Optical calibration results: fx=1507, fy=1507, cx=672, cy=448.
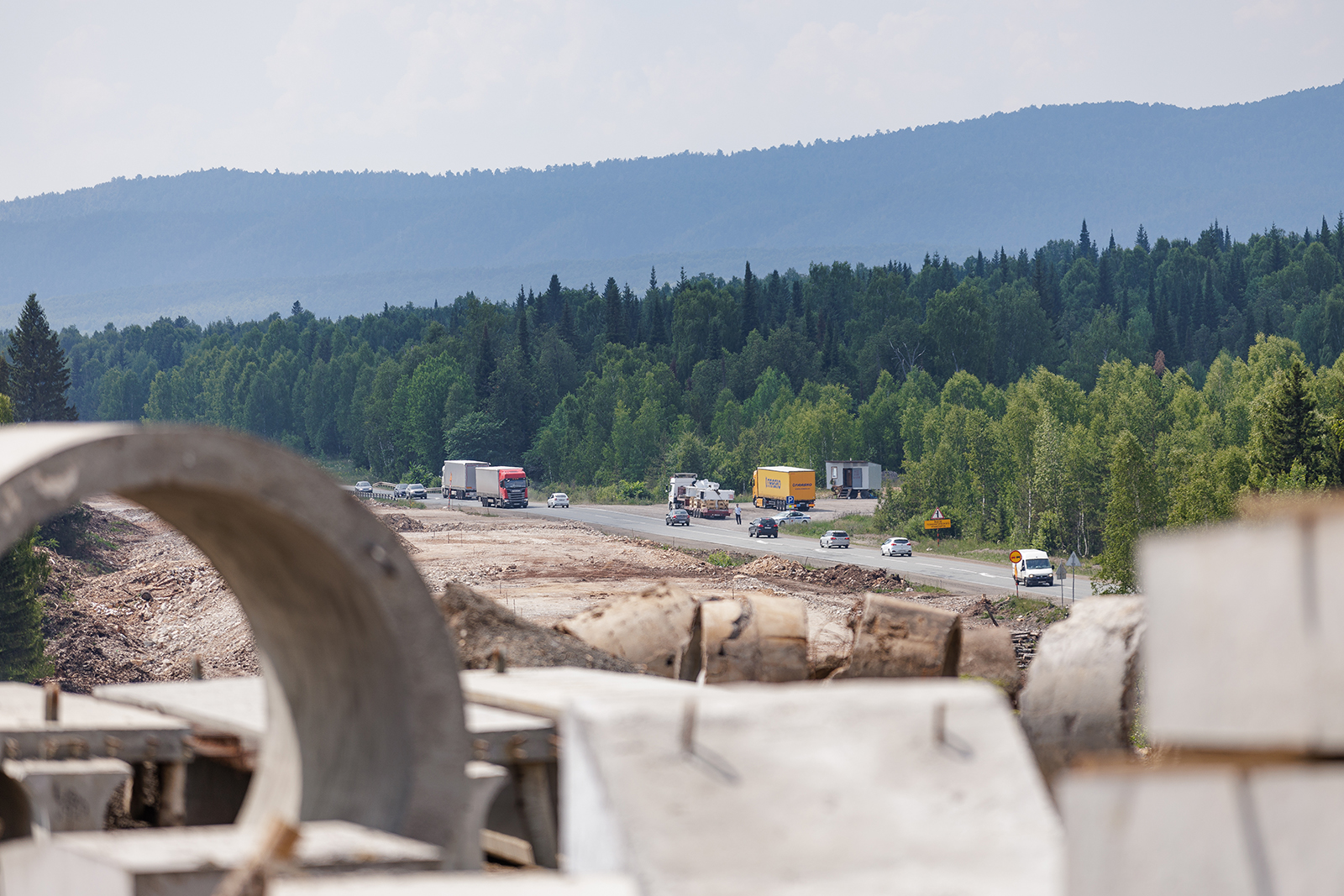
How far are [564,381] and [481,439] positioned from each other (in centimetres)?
1301

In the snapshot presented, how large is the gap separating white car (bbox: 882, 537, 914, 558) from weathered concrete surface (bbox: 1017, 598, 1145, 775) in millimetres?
61245

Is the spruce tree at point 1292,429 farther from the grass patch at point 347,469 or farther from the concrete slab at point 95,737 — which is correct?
the grass patch at point 347,469

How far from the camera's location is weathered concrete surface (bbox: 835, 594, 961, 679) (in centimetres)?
1480

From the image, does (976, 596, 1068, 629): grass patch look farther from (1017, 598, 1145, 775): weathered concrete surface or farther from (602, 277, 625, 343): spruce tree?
(602, 277, 625, 343): spruce tree

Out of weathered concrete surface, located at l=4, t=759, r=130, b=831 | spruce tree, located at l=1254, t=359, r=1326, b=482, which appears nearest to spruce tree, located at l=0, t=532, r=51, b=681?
weathered concrete surface, located at l=4, t=759, r=130, b=831

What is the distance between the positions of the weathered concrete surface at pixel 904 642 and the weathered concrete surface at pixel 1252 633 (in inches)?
348

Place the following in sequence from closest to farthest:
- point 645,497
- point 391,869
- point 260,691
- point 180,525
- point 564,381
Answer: point 391,869 → point 180,525 → point 260,691 → point 645,497 → point 564,381

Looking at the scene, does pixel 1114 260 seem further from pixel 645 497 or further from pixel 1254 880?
pixel 1254 880

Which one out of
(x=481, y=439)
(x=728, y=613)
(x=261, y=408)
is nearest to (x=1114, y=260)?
(x=481, y=439)

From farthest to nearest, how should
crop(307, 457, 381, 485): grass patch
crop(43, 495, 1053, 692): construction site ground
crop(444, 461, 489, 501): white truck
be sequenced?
crop(307, 457, 381, 485): grass patch, crop(444, 461, 489, 501): white truck, crop(43, 495, 1053, 692): construction site ground

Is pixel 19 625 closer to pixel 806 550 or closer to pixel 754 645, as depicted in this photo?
pixel 754 645

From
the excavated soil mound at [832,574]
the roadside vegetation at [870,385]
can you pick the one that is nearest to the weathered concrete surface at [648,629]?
the excavated soil mound at [832,574]

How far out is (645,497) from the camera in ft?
391

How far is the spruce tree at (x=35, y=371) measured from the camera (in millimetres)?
90688
